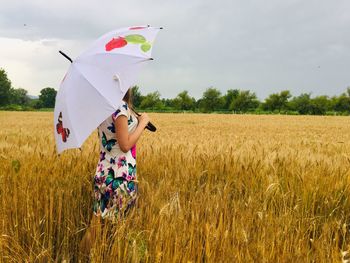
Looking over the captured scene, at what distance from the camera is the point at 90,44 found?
111 inches

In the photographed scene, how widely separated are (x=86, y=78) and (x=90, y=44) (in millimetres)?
517

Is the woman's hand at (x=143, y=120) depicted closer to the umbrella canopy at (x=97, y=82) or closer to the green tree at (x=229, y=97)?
the umbrella canopy at (x=97, y=82)

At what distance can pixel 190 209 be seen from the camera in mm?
2516

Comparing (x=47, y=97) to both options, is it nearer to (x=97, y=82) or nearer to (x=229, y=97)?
(x=229, y=97)

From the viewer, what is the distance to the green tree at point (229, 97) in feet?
293

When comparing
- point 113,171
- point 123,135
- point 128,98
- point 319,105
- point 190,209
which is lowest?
point 190,209

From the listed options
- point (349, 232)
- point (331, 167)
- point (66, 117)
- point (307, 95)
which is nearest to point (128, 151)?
point (66, 117)

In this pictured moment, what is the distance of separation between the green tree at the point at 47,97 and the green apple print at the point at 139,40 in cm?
9489

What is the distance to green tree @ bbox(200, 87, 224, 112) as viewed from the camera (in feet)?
282

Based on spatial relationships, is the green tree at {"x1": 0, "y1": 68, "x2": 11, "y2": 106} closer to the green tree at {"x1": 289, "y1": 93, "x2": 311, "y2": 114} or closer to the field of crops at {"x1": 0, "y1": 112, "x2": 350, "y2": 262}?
the green tree at {"x1": 289, "y1": 93, "x2": 311, "y2": 114}

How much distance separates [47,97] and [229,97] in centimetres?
4675

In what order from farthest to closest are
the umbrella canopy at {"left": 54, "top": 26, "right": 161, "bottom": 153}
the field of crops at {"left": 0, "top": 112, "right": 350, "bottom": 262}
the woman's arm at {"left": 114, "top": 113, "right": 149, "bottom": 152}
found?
1. the woman's arm at {"left": 114, "top": 113, "right": 149, "bottom": 152}
2. the umbrella canopy at {"left": 54, "top": 26, "right": 161, "bottom": 153}
3. the field of crops at {"left": 0, "top": 112, "right": 350, "bottom": 262}

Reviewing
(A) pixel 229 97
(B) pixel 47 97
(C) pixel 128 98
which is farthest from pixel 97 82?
(B) pixel 47 97

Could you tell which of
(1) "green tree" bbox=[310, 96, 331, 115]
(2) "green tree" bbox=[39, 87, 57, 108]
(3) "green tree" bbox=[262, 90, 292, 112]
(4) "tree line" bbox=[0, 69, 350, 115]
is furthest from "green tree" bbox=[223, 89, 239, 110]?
(2) "green tree" bbox=[39, 87, 57, 108]
